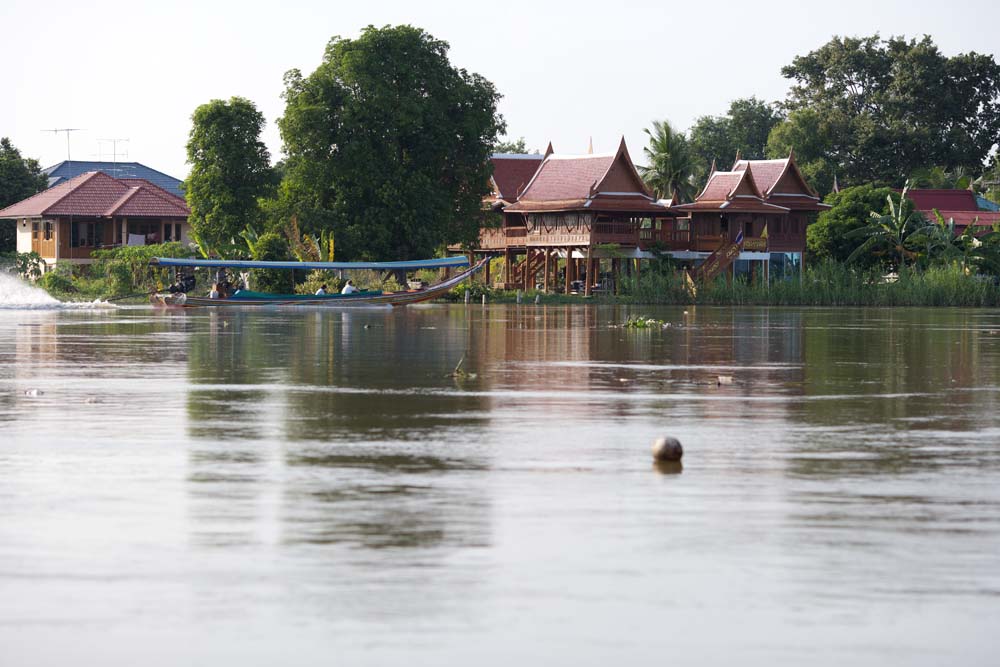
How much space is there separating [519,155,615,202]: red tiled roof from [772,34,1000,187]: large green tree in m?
25.9

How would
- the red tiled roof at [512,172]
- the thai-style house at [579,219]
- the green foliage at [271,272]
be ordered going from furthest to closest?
the red tiled roof at [512,172]
the thai-style house at [579,219]
the green foliage at [271,272]

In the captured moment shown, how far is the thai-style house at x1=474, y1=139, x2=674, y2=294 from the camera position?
255 ft

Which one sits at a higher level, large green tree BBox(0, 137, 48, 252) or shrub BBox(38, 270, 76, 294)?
large green tree BBox(0, 137, 48, 252)

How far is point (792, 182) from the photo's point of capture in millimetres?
86062

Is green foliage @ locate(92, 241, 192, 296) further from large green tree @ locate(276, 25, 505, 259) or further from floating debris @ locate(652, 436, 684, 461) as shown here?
floating debris @ locate(652, 436, 684, 461)

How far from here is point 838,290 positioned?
234ft

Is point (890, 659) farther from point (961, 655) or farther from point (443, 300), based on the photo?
point (443, 300)

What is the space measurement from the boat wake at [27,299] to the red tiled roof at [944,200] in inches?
2031

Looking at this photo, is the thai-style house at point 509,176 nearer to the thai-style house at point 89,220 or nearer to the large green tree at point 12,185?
the thai-style house at point 89,220

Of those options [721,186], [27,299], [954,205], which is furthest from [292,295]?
[954,205]

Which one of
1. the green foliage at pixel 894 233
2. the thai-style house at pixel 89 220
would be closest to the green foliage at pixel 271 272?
the thai-style house at pixel 89 220

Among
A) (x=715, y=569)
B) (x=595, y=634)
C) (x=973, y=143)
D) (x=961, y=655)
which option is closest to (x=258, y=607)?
(x=595, y=634)

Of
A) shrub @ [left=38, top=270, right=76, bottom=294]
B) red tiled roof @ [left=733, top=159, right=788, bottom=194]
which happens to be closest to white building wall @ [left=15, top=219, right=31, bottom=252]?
shrub @ [left=38, top=270, right=76, bottom=294]

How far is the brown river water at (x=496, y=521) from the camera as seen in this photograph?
7.21 meters
